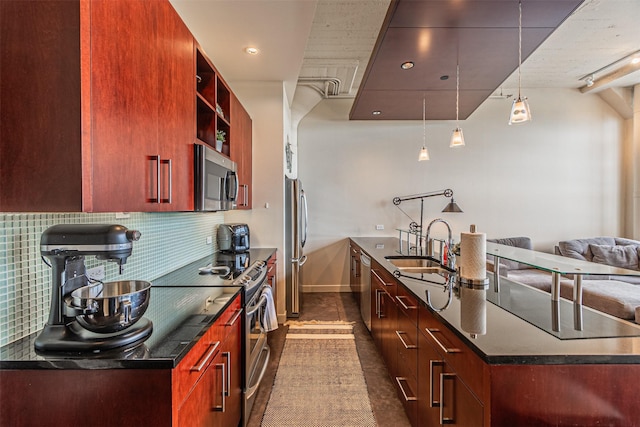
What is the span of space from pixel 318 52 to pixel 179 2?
1843 millimetres

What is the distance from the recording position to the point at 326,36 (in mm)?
3320

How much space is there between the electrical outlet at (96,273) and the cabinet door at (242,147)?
1519mm

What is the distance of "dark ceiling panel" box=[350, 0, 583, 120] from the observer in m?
2.14

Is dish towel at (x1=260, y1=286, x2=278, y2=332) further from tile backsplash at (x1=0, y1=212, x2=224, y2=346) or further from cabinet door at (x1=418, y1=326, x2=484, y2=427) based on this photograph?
cabinet door at (x1=418, y1=326, x2=484, y2=427)

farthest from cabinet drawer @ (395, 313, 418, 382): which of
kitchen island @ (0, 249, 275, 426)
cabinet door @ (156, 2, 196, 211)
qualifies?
cabinet door @ (156, 2, 196, 211)

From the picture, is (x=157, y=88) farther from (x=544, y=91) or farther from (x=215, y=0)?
(x=544, y=91)

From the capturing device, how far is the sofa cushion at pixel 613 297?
2811mm

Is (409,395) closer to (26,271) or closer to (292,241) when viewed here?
(26,271)

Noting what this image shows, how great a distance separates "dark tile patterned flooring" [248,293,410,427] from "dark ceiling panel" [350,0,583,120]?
9.11 feet

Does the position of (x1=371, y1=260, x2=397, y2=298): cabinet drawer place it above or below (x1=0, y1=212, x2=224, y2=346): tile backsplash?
below

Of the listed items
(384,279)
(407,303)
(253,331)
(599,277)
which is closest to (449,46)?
(384,279)

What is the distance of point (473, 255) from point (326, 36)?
111 inches

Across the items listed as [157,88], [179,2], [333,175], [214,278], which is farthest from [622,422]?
[333,175]

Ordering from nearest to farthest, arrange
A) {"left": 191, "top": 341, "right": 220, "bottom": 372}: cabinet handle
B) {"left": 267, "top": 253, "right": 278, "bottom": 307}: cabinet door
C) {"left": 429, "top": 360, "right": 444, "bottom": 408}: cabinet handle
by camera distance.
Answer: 1. {"left": 191, "top": 341, "right": 220, "bottom": 372}: cabinet handle
2. {"left": 429, "top": 360, "right": 444, "bottom": 408}: cabinet handle
3. {"left": 267, "top": 253, "right": 278, "bottom": 307}: cabinet door
